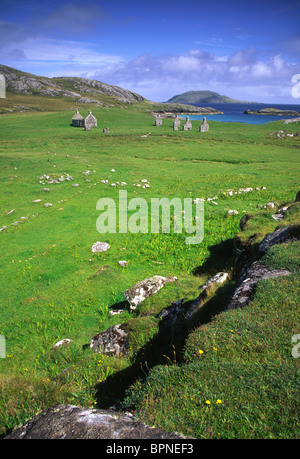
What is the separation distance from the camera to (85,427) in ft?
15.1

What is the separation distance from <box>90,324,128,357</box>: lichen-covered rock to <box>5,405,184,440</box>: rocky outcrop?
4.15 metres

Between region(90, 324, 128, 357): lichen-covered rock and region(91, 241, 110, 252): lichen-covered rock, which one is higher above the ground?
region(91, 241, 110, 252): lichen-covered rock

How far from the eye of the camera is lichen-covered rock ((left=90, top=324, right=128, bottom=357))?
9.18m

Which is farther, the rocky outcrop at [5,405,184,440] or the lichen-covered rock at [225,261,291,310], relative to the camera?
the lichen-covered rock at [225,261,291,310]

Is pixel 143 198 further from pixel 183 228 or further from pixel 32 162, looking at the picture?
pixel 32 162

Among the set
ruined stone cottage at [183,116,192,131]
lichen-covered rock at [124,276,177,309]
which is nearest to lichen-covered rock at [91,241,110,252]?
lichen-covered rock at [124,276,177,309]

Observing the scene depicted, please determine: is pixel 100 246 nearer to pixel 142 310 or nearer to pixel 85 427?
pixel 142 310

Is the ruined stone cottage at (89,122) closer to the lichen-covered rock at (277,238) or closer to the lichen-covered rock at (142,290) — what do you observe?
the lichen-covered rock at (142,290)

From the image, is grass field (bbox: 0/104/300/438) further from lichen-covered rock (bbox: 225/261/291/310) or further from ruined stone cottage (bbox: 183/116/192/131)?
ruined stone cottage (bbox: 183/116/192/131)

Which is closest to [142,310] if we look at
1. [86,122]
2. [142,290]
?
[142,290]

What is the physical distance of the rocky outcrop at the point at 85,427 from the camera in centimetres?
446

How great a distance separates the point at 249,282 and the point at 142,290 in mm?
5144

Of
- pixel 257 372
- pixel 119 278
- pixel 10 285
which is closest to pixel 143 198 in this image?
pixel 119 278
